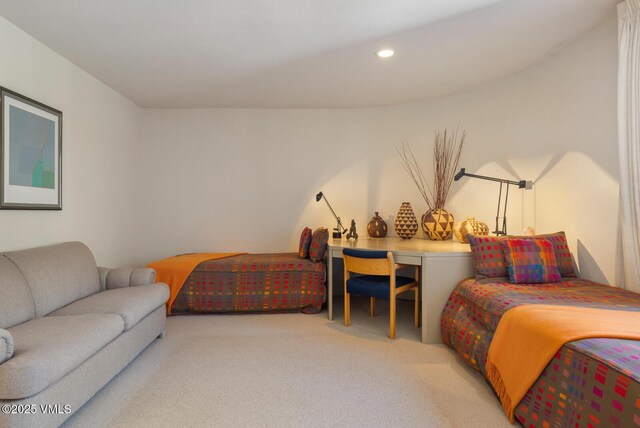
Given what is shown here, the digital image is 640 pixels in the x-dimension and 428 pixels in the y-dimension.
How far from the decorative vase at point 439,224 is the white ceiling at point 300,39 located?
4.34 feet

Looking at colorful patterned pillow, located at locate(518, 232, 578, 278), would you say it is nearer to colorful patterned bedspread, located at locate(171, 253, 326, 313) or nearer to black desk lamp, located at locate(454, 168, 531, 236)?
black desk lamp, located at locate(454, 168, 531, 236)

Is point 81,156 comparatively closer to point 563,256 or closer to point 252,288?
point 252,288

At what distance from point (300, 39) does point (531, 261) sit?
7.51ft

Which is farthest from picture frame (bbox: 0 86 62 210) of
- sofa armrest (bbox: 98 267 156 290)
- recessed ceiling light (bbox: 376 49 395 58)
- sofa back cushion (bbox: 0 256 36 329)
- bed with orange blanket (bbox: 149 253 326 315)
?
recessed ceiling light (bbox: 376 49 395 58)

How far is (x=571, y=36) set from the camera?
2.63m

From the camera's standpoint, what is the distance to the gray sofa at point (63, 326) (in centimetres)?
147

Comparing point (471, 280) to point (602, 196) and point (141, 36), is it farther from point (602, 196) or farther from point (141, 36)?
point (141, 36)

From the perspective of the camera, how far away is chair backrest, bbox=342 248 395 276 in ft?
9.35

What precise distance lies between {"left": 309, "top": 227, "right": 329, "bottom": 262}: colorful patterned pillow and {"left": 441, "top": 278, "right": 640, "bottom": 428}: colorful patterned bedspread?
148 centimetres

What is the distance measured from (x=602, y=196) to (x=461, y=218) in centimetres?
151

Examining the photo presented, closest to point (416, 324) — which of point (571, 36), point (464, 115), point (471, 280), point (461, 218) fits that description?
point (471, 280)

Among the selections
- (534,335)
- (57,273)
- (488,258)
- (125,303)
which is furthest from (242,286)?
(534,335)

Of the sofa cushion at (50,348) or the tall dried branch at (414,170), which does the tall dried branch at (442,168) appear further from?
the sofa cushion at (50,348)

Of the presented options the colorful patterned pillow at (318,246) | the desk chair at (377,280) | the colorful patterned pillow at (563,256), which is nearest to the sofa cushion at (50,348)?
the desk chair at (377,280)
